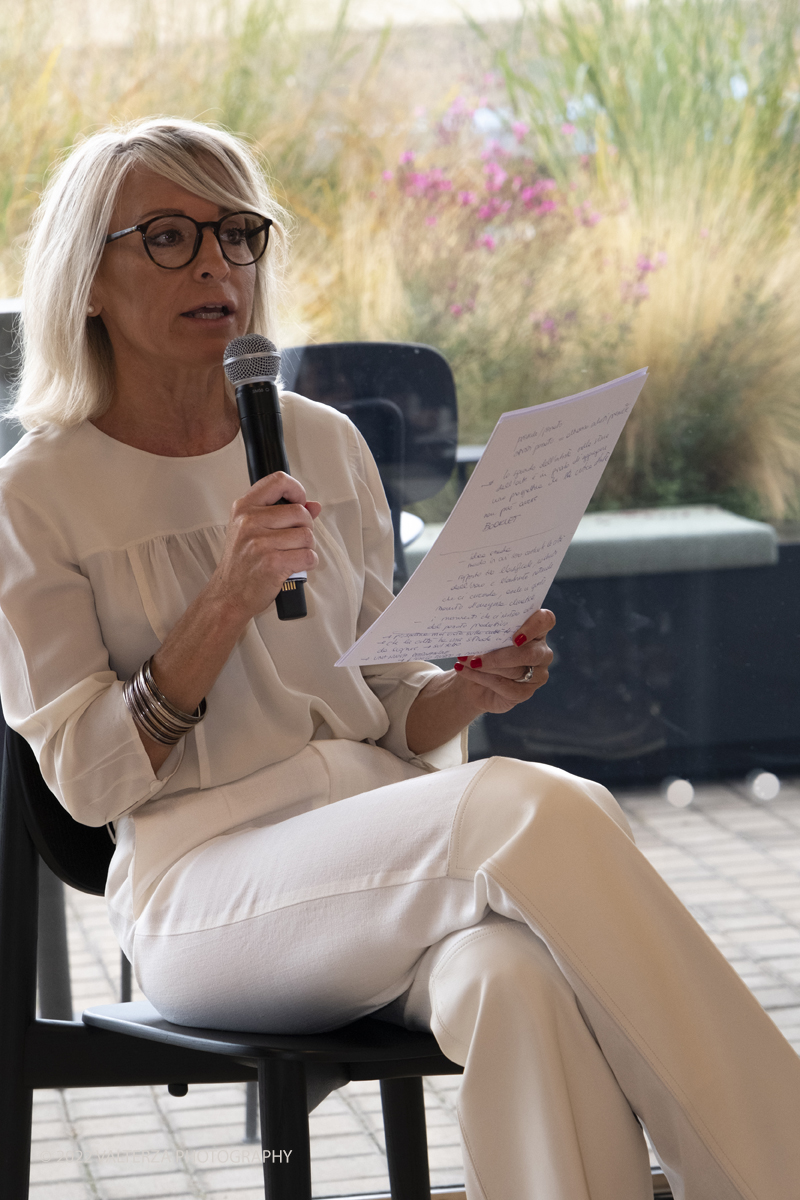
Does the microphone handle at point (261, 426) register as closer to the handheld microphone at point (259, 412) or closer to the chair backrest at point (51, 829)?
the handheld microphone at point (259, 412)

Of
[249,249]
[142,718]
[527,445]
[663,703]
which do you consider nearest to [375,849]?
[142,718]

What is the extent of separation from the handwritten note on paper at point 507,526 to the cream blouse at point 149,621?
249 millimetres

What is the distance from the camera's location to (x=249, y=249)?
4.92 feet

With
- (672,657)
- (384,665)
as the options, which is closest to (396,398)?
(672,657)

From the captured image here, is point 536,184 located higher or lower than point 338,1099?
higher

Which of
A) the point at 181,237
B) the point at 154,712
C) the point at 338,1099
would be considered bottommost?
the point at 338,1099

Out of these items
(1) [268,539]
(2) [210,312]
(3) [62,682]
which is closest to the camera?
(1) [268,539]

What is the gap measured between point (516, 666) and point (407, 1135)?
2.01 ft

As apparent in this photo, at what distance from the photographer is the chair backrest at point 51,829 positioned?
1.35m

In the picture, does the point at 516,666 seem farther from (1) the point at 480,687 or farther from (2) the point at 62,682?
(2) the point at 62,682

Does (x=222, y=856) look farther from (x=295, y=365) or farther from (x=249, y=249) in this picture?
(x=295, y=365)

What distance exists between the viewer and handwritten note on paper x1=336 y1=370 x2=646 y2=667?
1.11 m

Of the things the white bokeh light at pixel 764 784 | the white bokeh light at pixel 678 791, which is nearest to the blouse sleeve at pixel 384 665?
the white bokeh light at pixel 678 791

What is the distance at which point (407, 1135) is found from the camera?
1515mm
